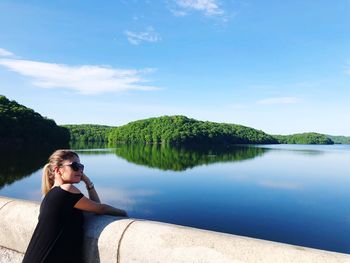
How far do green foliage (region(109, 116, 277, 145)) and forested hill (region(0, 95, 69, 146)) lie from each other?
239ft

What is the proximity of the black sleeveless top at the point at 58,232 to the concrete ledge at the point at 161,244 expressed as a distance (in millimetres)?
123

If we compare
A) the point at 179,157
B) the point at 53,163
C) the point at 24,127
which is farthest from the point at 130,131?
the point at 53,163

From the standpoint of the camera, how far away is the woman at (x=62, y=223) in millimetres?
2779

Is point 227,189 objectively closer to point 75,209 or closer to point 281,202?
point 281,202

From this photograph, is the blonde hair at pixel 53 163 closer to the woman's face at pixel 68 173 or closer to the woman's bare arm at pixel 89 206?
the woman's face at pixel 68 173

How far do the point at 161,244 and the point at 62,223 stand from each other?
0.85 meters

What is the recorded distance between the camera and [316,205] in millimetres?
27312

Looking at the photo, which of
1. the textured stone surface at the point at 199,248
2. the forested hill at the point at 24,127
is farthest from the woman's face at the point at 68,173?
the forested hill at the point at 24,127

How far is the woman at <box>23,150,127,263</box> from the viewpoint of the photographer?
9.12 ft

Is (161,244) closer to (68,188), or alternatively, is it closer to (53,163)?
(68,188)

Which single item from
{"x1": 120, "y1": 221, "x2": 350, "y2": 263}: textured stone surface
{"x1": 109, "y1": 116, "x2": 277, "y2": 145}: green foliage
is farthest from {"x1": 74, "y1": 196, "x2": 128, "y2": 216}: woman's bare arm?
{"x1": 109, "y1": 116, "x2": 277, "y2": 145}: green foliage

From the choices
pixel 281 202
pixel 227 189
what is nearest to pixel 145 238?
pixel 281 202

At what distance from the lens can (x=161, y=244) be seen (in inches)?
104

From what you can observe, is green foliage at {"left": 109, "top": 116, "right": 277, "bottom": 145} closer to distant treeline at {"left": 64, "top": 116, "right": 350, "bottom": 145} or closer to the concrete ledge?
distant treeline at {"left": 64, "top": 116, "right": 350, "bottom": 145}
